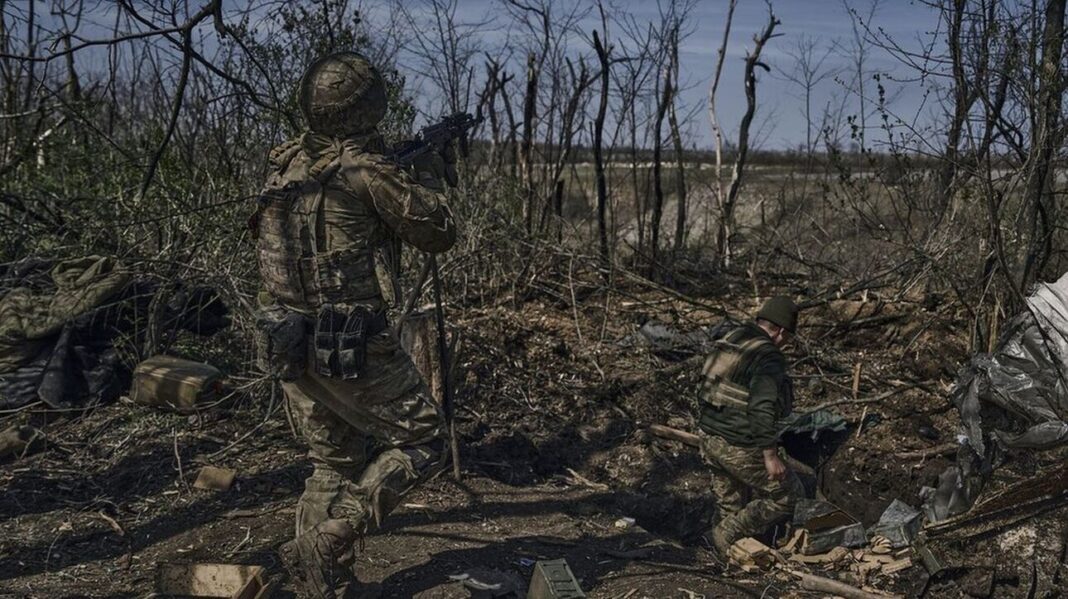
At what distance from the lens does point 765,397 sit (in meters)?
5.04

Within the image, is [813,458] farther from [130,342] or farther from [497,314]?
[130,342]

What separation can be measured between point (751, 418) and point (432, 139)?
203 cm

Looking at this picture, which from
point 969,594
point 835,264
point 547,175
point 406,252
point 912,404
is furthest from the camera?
point 547,175

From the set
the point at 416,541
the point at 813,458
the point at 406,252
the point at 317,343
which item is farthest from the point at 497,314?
the point at 317,343

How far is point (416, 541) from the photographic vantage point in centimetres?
481

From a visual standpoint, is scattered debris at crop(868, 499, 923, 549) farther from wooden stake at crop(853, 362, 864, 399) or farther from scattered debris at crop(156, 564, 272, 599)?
scattered debris at crop(156, 564, 272, 599)

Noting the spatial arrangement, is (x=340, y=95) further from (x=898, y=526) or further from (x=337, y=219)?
(x=898, y=526)

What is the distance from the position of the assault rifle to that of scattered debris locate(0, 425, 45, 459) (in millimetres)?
3106

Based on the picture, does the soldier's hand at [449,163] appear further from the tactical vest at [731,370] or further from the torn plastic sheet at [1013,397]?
the torn plastic sheet at [1013,397]

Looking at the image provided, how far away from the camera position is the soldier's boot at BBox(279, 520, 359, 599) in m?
3.91

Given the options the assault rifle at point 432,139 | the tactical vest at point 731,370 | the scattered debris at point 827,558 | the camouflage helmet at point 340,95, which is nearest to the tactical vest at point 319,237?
the camouflage helmet at point 340,95

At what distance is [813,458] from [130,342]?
4.37 meters

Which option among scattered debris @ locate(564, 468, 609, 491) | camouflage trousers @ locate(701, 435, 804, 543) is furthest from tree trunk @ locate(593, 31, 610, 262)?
camouflage trousers @ locate(701, 435, 804, 543)

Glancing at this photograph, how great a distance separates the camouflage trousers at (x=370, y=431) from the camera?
158 inches
